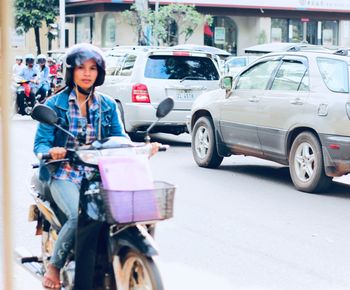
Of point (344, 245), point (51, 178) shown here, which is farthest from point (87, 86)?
point (344, 245)

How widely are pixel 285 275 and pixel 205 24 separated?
1581 inches

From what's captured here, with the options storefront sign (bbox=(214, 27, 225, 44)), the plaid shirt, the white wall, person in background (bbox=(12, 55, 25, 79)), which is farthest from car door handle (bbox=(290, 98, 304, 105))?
the white wall

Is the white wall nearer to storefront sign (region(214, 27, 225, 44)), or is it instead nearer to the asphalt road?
storefront sign (region(214, 27, 225, 44))

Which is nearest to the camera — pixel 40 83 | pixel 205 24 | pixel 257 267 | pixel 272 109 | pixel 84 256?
pixel 84 256

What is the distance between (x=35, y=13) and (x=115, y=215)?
1693 inches

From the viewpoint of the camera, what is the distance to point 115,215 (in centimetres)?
429

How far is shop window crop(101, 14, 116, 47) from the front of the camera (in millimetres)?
45438

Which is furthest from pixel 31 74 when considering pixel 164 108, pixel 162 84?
pixel 164 108

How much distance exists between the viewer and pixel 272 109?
33.6 ft

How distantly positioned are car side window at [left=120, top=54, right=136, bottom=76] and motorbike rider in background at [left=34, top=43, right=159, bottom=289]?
9.56 metres

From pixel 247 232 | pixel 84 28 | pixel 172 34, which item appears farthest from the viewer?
pixel 84 28

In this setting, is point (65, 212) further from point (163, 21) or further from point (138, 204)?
point (163, 21)

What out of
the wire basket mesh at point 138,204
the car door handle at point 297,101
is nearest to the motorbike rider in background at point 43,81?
the car door handle at point 297,101

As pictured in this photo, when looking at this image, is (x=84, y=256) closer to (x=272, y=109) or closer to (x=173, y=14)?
(x=272, y=109)
